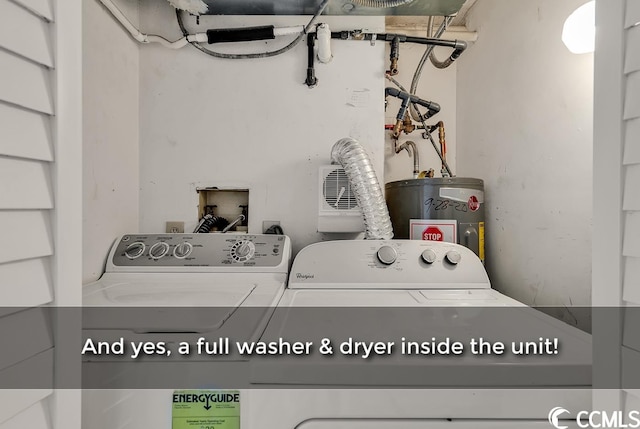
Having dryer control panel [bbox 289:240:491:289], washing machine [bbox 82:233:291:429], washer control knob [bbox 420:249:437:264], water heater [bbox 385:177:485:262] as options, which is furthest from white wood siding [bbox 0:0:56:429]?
water heater [bbox 385:177:485:262]

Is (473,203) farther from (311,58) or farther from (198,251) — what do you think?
(198,251)

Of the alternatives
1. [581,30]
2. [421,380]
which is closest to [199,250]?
[421,380]

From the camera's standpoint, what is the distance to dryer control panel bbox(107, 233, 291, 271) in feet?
3.50

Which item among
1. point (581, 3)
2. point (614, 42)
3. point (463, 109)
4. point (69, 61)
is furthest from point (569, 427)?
point (463, 109)

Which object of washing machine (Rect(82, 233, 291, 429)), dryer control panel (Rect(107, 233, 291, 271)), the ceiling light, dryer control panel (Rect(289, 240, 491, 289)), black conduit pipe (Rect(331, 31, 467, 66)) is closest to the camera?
washing machine (Rect(82, 233, 291, 429))

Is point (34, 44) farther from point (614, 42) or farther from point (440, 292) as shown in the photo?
point (440, 292)

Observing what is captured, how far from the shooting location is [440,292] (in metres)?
0.92

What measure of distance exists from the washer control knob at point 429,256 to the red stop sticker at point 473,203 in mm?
303

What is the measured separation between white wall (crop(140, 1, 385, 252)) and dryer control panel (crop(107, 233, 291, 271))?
0.19 metres

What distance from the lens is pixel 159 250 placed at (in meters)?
1.10

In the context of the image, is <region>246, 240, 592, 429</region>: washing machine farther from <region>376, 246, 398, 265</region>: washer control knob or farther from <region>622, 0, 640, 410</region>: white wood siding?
<region>376, 246, 398, 265</region>: washer control knob

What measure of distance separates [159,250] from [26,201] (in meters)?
0.77

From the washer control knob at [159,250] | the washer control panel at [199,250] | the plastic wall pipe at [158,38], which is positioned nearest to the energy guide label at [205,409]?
the washer control panel at [199,250]

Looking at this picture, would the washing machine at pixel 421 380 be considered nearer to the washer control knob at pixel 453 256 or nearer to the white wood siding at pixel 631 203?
the white wood siding at pixel 631 203
